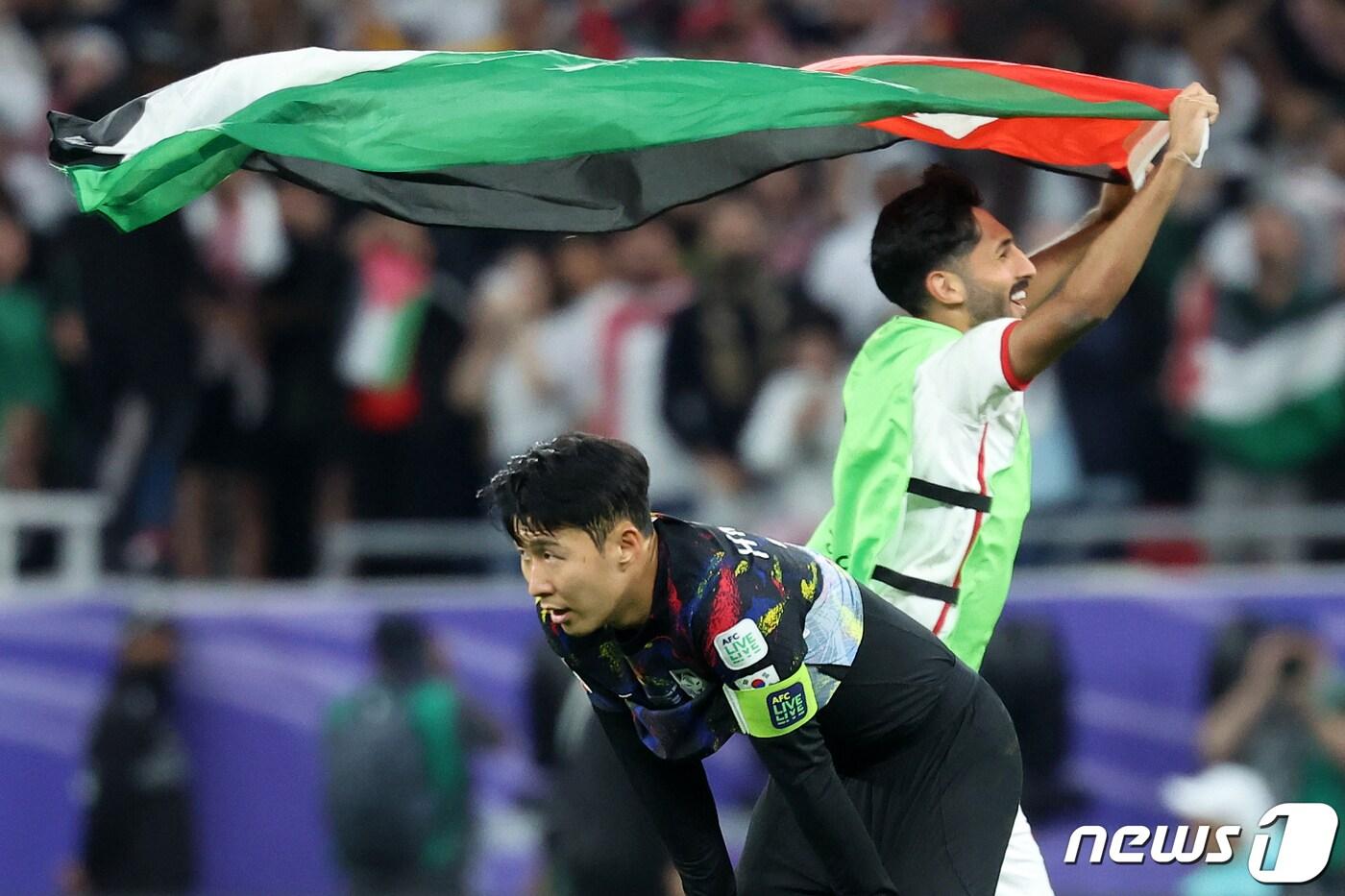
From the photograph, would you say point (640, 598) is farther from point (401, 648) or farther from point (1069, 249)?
point (401, 648)

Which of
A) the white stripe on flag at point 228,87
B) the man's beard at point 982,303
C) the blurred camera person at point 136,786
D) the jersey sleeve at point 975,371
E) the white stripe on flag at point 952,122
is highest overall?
the white stripe on flag at point 228,87

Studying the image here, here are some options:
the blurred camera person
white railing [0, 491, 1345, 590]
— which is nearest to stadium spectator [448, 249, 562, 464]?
white railing [0, 491, 1345, 590]

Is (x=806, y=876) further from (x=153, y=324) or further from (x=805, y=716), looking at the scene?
(x=153, y=324)

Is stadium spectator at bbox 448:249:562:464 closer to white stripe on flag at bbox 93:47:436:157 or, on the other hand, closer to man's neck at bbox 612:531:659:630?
white stripe on flag at bbox 93:47:436:157

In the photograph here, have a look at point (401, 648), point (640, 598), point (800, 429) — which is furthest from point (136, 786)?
point (640, 598)

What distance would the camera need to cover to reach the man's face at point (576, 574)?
477cm

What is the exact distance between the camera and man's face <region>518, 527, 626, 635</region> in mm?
4770

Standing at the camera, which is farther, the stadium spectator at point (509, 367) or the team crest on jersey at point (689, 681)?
the stadium spectator at point (509, 367)

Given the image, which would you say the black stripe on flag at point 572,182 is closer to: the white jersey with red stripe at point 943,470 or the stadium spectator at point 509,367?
the white jersey with red stripe at point 943,470

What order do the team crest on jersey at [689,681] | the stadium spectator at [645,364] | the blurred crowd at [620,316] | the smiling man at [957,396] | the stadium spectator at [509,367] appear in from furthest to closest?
1. the stadium spectator at [509,367]
2. the stadium spectator at [645,364]
3. the blurred crowd at [620,316]
4. the smiling man at [957,396]
5. the team crest on jersey at [689,681]

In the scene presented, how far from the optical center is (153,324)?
11586 millimetres

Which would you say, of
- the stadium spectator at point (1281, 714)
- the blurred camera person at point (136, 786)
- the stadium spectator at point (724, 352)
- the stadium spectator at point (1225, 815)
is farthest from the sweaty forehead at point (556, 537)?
the blurred camera person at point (136, 786)

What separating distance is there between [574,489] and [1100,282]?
1360mm

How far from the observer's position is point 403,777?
11.0 metres
